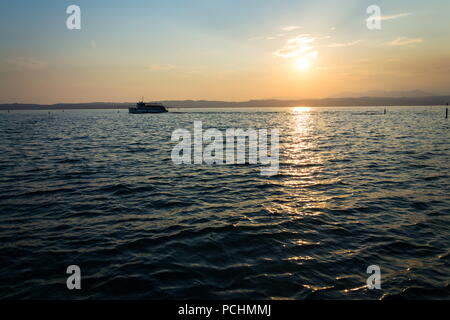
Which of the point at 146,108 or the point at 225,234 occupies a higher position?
the point at 146,108

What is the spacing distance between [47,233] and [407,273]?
1204 centimetres

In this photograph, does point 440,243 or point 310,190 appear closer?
point 440,243

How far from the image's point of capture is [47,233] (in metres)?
10.4

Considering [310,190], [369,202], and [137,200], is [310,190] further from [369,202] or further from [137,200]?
[137,200]

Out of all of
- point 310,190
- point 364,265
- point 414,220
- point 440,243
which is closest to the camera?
point 364,265

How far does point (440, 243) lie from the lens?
31.2 feet

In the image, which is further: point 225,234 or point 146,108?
point 146,108

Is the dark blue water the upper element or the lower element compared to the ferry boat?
lower

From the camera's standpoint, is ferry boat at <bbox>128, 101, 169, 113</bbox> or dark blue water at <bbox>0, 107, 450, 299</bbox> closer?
dark blue water at <bbox>0, 107, 450, 299</bbox>

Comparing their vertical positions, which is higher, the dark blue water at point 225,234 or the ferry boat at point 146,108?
the ferry boat at point 146,108

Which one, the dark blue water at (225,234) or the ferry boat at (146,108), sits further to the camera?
the ferry boat at (146,108)
